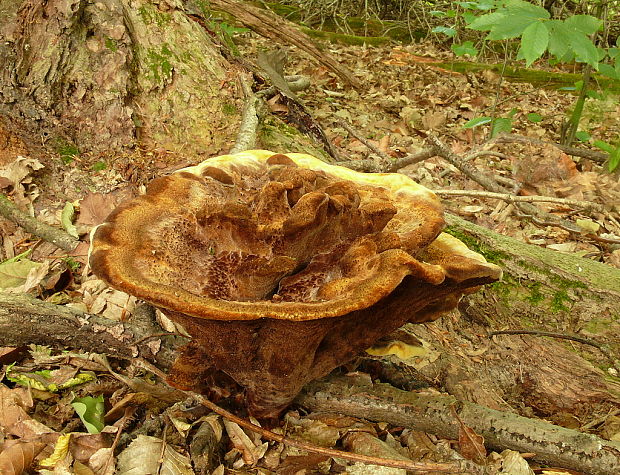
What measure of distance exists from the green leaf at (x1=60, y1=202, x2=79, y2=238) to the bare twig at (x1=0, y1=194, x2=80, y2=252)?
0.23 feet

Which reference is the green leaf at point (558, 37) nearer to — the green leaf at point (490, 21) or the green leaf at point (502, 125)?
the green leaf at point (490, 21)

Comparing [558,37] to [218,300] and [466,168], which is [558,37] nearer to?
[466,168]

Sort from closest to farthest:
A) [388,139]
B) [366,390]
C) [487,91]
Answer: [366,390], [388,139], [487,91]

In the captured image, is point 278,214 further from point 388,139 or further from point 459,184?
point 388,139

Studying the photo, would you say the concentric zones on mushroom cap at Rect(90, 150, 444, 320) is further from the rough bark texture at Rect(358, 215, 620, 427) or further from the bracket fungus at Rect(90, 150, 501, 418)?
the rough bark texture at Rect(358, 215, 620, 427)

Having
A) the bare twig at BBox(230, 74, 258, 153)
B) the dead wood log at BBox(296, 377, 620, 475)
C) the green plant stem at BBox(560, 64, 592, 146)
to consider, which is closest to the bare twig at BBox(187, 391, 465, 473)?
the dead wood log at BBox(296, 377, 620, 475)

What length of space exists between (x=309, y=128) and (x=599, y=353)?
10.2 feet

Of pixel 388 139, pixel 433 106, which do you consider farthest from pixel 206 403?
pixel 433 106

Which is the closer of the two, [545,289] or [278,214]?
[278,214]

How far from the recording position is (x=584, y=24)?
380 centimetres

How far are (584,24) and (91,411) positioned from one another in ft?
13.7

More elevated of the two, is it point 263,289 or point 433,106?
point 263,289

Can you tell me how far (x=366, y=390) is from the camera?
8.32 ft

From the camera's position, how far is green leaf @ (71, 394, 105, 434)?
2420 millimetres
